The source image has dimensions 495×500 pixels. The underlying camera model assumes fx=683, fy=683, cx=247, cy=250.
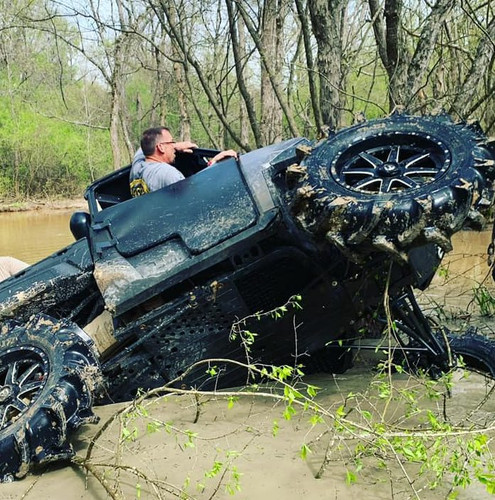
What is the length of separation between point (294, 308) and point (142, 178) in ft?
5.28

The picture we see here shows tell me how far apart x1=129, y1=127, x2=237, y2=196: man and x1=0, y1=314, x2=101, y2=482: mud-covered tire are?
1224mm

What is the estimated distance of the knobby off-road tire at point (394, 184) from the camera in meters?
3.29

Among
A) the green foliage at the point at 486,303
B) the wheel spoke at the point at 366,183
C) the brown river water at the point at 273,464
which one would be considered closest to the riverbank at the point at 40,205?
the green foliage at the point at 486,303

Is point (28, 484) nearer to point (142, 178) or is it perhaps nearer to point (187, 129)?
point (142, 178)

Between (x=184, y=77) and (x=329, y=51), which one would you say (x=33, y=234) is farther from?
(x=329, y=51)

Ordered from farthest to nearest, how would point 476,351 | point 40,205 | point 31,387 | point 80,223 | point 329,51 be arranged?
point 40,205 → point 329,51 → point 476,351 → point 80,223 → point 31,387

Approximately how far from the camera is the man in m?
4.79

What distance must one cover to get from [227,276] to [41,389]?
4.01 ft

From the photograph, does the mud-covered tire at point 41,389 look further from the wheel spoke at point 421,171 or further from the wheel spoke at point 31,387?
the wheel spoke at point 421,171

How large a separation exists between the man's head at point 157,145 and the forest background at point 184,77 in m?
2.53

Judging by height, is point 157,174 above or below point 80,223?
above

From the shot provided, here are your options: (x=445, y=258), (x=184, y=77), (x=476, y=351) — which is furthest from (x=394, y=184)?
(x=184, y=77)

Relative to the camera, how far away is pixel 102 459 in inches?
141

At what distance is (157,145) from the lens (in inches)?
200
